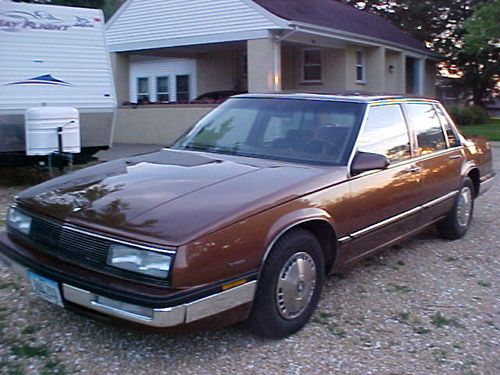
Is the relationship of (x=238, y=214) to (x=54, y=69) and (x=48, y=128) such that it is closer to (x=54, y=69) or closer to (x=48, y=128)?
(x=48, y=128)

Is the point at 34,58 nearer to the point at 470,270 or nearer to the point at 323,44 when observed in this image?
the point at 470,270

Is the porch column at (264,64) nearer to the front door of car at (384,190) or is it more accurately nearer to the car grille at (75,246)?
the front door of car at (384,190)

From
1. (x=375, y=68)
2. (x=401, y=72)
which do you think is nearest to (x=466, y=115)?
(x=401, y=72)

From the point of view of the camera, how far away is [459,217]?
6.59 m

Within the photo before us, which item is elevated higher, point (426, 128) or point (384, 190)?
point (426, 128)

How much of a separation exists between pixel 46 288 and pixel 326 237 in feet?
6.32

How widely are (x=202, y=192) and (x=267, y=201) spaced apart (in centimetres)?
41

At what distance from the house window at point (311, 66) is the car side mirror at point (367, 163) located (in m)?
17.6

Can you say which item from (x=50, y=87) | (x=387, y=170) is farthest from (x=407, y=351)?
(x=50, y=87)

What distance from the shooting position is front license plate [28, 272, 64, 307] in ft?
12.0

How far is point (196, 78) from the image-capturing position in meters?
23.5

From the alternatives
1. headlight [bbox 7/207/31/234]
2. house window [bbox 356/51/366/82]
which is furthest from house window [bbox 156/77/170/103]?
headlight [bbox 7/207/31/234]

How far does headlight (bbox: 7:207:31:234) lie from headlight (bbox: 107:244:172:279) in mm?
885

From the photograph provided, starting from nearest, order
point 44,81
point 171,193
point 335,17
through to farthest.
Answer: point 171,193
point 44,81
point 335,17
